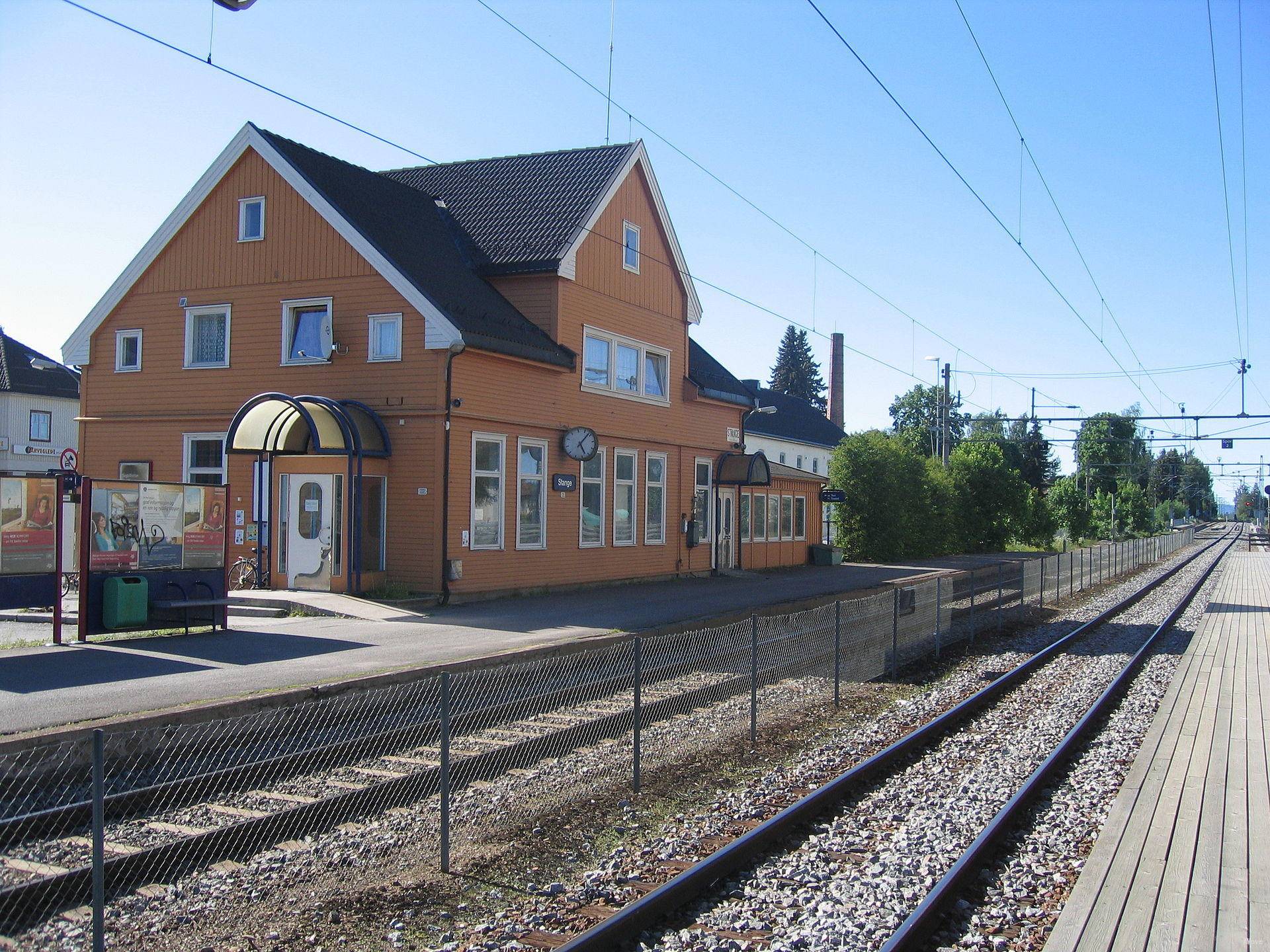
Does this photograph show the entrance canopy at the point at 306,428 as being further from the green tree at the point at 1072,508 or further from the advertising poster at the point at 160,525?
the green tree at the point at 1072,508

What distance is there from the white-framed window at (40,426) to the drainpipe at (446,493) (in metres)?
36.9

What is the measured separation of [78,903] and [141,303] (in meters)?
20.2

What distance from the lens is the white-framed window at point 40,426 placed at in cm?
4841

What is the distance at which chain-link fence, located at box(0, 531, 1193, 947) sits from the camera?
6395 mm

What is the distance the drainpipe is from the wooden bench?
497 cm

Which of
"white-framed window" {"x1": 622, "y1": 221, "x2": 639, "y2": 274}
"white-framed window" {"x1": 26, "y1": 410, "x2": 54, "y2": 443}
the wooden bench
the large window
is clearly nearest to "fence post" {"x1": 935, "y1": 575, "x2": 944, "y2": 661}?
the wooden bench

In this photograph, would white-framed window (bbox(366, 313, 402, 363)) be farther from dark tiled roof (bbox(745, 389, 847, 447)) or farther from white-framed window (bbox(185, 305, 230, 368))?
dark tiled roof (bbox(745, 389, 847, 447))

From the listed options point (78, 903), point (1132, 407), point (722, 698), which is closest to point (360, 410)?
point (722, 698)

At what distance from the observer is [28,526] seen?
1371 cm

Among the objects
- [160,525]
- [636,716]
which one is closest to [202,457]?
[160,525]

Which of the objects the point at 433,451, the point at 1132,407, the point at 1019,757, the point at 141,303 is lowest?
the point at 1019,757

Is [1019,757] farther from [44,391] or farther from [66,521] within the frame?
[44,391]

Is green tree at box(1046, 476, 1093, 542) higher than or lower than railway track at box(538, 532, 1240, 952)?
higher

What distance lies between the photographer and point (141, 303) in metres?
23.5
